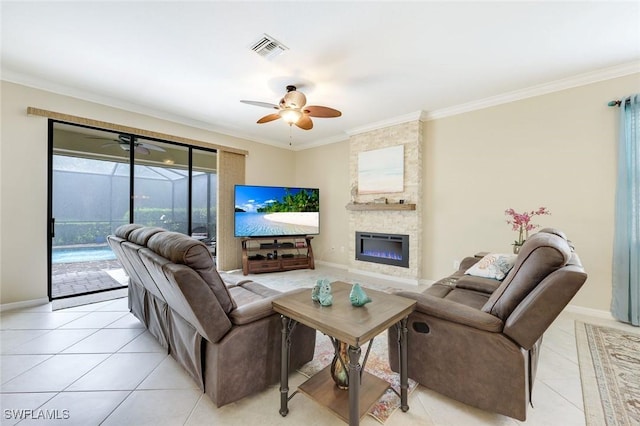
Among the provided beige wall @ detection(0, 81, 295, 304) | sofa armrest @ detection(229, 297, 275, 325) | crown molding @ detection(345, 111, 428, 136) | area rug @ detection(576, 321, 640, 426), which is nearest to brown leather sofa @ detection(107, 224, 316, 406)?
sofa armrest @ detection(229, 297, 275, 325)

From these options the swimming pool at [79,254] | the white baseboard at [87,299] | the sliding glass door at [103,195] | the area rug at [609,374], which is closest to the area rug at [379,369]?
the area rug at [609,374]

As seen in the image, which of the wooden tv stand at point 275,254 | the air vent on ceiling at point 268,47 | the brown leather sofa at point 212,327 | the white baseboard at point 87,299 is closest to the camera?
the brown leather sofa at point 212,327

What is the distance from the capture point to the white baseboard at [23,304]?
2.85 metres

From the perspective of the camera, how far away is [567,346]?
218 centimetres

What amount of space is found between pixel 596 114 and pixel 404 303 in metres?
3.28

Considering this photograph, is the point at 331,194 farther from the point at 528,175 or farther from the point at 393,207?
the point at 528,175

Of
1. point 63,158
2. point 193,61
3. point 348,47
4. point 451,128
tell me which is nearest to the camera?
A: point 348,47

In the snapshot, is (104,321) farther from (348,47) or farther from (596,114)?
(596,114)

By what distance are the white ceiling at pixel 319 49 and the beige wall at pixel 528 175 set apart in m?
0.30

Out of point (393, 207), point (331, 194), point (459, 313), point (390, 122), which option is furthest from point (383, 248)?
point (459, 313)

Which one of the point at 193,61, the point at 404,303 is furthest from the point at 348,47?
the point at 404,303

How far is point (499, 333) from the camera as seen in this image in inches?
53.0

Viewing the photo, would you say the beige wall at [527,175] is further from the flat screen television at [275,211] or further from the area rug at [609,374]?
the flat screen television at [275,211]

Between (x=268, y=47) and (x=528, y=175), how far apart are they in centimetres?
339
